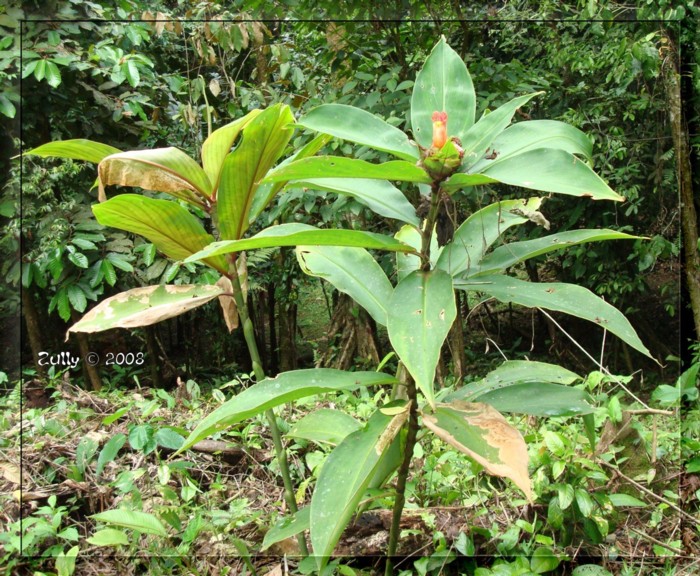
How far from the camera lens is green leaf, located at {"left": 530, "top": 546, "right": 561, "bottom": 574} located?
102cm

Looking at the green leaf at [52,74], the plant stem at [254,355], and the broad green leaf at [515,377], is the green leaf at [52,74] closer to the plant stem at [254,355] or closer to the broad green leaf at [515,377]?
the plant stem at [254,355]

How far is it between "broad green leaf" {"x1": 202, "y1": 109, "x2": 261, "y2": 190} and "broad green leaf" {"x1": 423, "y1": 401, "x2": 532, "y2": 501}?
0.48 meters

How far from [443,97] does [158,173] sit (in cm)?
42

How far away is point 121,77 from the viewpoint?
49.6 inches

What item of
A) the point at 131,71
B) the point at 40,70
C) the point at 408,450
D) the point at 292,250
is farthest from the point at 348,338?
the point at 40,70

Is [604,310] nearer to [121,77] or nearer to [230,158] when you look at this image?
[230,158]

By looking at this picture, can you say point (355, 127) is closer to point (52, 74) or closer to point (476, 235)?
point (476, 235)

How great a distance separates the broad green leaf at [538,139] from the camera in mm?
823

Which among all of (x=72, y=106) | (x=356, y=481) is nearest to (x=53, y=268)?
(x=72, y=106)

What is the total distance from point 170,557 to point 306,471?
301 millimetres

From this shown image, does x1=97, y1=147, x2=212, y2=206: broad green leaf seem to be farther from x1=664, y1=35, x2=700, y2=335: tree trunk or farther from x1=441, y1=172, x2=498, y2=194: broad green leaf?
x1=664, y1=35, x2=700, y2=335: tree trunk

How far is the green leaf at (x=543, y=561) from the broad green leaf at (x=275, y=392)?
0.43 m

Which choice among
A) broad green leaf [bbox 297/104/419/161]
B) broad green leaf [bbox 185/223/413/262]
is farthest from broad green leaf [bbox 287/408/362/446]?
broad green leaf [bbox 297/104/419/161]

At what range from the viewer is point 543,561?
1027mm
